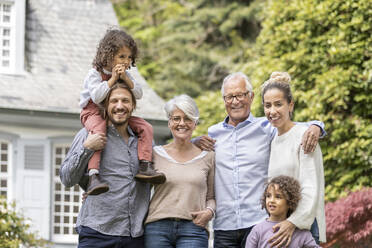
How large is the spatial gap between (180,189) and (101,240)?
56 cm

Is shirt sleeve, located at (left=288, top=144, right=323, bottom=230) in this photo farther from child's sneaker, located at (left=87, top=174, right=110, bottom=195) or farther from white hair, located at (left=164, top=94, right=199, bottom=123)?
child's sneaker, located at (left=87, top=174, right=110, bottom=195)

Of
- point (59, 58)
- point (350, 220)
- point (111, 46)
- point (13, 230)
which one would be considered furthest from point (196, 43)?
point (111, 46)

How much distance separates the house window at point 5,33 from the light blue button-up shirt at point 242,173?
29.8 ft

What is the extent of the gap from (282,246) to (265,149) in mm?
→ 654

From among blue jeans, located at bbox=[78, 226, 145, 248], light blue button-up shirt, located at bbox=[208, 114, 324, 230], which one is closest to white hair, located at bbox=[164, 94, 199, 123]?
light blue button-up shirt, located at bbox=[208, 114, 324, 230]

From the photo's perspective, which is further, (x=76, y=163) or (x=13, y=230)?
(x=13, y=230)

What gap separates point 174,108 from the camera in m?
4.82

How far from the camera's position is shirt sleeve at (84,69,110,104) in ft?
15.4

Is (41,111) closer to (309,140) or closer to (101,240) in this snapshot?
(101,240)

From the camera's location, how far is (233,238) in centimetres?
481

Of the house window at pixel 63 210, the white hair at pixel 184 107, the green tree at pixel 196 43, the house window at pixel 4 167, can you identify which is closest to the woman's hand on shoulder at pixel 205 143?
the white hair at pixel 184 107

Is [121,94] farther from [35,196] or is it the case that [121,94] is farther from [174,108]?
[35,196]

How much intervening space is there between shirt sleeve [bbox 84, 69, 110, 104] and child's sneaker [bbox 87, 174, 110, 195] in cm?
46

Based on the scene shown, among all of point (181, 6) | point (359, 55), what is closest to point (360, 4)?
point (359, 55)
